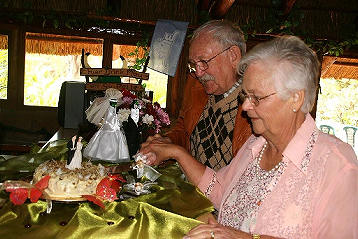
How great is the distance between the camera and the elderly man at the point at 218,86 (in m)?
2.91

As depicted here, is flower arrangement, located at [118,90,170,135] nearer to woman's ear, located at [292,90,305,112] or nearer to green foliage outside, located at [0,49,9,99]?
woman's ear, located at [292,90,305,112]

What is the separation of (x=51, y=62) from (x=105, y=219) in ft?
21.7

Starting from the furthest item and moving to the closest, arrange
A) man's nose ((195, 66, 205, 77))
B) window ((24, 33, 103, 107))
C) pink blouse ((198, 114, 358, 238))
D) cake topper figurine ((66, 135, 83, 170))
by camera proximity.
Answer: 1. window ((24, 33, 103, 107))
2. man's nose ((195, 66, 205, 77))
3. cake topper figurine ((66, 135, 83, 170))
4. pink blouse ((198, 114, 358, 238))

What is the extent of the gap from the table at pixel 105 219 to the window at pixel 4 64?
6.32 meters

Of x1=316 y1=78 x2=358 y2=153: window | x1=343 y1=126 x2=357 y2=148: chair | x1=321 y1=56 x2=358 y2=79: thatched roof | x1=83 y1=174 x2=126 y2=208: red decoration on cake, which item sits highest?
x1=321 y1=56 x2=358 y2=79: thatched roof

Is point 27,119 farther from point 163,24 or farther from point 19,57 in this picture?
point 163,24

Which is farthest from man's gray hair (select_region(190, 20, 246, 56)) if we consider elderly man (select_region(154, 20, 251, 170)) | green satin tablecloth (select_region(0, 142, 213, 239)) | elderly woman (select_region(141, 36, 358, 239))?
green satin tablecloth (select_region(0, 142, 213, 239))

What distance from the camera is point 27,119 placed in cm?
809

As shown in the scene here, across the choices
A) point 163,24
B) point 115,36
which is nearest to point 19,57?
point 115,36

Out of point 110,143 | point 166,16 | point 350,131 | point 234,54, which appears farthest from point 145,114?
point 350,131

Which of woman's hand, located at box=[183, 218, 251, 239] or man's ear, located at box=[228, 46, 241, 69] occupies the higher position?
man's ear, located at box=[228, 46, 241, 69]

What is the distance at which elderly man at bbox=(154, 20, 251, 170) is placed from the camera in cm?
291

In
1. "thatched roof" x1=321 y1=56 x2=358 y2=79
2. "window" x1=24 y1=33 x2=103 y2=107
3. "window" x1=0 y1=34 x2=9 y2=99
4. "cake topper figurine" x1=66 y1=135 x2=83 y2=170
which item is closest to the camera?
"cake topper figurine" x1=66 y1=135 x2=83 y2=170

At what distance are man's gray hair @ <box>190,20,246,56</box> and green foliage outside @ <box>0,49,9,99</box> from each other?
574 cm
